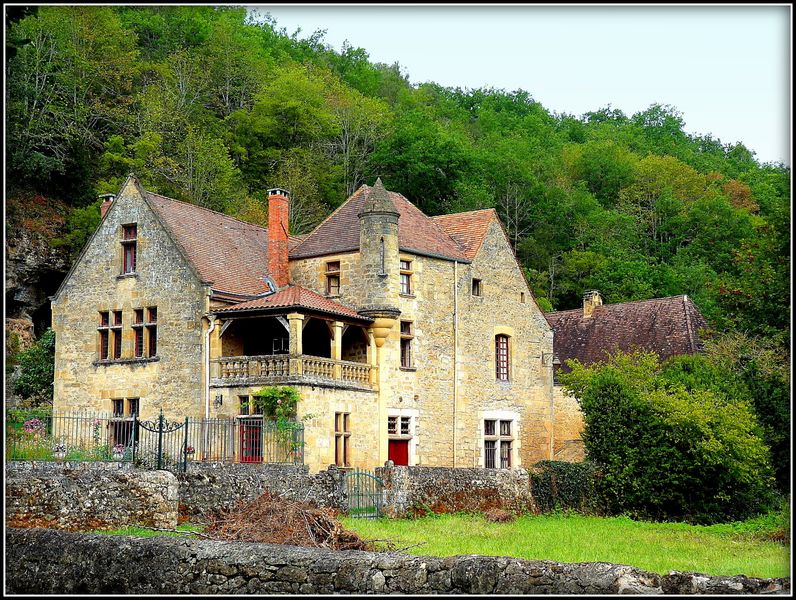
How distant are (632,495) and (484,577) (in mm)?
18874

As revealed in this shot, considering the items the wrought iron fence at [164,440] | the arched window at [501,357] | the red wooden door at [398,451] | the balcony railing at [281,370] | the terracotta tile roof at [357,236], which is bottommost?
the red wooden door at [398,451]

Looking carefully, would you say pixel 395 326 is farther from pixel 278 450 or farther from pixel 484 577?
pixel 484 577

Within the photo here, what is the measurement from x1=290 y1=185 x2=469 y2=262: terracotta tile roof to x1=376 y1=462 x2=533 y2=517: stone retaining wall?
8050mm

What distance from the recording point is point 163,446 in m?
30.0

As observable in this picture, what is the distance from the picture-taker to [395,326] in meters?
33.1

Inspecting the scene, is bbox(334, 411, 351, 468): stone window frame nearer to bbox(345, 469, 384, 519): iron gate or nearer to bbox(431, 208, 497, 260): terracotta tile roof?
bbox(345, 469, 384, 519): iron gate

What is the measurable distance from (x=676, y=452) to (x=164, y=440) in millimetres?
14516

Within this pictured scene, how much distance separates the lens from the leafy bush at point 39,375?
37.9 metres

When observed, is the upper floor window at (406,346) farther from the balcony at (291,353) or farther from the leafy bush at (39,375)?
the leafy bush at (39,375)

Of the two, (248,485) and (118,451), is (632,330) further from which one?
(248,485)

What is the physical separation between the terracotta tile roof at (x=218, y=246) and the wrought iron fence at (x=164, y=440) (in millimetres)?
4511

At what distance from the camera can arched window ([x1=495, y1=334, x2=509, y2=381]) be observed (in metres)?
37.2

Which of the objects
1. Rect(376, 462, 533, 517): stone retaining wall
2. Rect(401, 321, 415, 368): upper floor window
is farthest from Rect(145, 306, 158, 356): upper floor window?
Rect(376, 462, 533, 517): stone retaining wall

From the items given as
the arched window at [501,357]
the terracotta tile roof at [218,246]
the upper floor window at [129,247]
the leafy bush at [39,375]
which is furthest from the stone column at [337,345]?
the leafy bush at [39,375]
